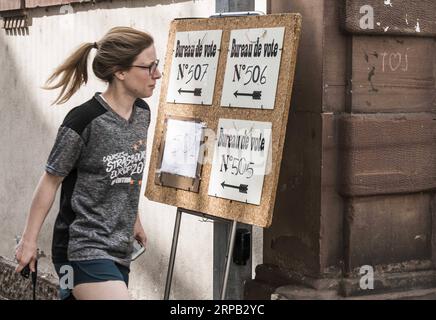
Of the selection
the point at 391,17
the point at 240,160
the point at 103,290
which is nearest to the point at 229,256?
the point at 240,160

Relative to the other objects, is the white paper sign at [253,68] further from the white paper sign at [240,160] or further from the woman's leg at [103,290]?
the woman's leg at [103,290]

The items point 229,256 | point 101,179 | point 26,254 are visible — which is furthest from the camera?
point 229,256

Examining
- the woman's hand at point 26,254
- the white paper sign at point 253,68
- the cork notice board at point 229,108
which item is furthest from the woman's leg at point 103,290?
the white paper sign at point 253,68

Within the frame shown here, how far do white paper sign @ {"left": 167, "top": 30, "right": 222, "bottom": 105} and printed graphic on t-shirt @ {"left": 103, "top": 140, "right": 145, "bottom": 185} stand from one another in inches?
23.2

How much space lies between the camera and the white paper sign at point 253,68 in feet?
16.8

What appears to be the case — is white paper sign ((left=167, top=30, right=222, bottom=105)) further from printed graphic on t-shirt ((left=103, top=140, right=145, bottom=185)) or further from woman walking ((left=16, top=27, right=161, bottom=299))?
printed graphic on t-shirt ((left=103, top=140, right=145, bottom=185))

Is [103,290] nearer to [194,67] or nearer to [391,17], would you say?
[194,67]

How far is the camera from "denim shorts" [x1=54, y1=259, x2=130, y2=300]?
16.2 ft

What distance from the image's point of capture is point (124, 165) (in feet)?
16.5

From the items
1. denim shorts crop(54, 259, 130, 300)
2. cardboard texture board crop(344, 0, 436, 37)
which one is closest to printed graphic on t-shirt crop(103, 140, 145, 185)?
denim shorts crop(54, 259, 130, 300)

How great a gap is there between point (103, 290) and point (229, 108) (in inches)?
42.7

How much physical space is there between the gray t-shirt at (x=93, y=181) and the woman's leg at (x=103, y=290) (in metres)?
0.12
